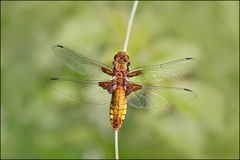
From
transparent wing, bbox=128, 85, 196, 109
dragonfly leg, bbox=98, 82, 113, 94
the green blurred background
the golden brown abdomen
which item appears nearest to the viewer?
the golden brown abdomen

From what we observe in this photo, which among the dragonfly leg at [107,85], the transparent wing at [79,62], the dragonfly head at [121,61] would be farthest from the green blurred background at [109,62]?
the dragonfly head at [121,61]

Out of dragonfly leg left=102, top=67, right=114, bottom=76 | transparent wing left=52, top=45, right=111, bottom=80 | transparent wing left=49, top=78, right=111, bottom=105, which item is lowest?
transparent wing left=49, top=78, right=111, bottom=105

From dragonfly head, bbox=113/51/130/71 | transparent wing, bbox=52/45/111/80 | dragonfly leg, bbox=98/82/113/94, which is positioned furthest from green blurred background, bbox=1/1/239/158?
dragonfly head, bbox=113/51/130/71

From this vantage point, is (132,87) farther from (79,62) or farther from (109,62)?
(109,62)

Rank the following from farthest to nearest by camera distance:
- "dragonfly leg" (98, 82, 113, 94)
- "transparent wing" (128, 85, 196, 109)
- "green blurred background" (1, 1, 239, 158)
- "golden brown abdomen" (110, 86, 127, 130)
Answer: "green blurred background" (1, 1, 239, 158), "transparent wing" (128, 85, 196, 109), "dragonfly leg" (98, 82, 113, 94), "golden brown abdomen" (110, 86, 127, 130)

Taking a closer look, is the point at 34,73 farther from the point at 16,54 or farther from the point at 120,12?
the point at 120,12

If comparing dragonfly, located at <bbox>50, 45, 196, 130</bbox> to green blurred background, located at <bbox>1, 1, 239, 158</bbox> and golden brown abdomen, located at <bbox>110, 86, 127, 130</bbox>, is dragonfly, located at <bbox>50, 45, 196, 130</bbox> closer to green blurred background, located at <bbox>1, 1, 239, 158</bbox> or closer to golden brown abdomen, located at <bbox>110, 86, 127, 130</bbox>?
golden brown abdomen, located at <bbox>110, 86, 127, 130</bbox>

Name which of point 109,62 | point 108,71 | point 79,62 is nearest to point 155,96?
point 108,71
